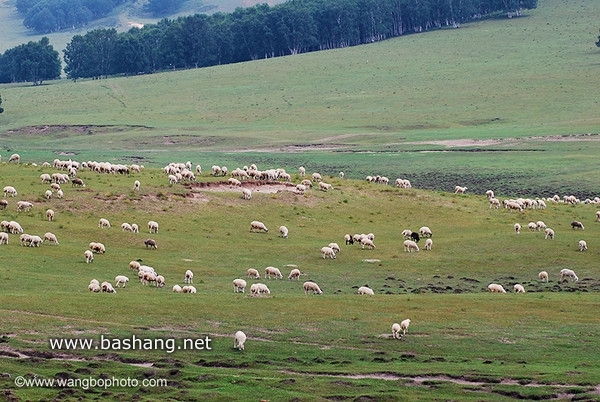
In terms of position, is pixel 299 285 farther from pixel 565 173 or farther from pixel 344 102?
pixel 344 102

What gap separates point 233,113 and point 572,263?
7402cm

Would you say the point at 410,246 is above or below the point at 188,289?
below

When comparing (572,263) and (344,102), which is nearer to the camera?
(572,263)

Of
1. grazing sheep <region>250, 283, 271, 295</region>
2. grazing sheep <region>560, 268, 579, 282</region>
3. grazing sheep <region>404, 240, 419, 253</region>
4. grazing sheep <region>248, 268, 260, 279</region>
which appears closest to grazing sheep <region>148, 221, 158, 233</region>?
grazing sheep <region>248, 268, 260, 279</region>

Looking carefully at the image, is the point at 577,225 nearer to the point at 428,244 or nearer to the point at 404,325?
the point at 428,244

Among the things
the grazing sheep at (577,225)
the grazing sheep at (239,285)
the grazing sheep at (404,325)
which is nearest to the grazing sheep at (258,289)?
the grazing sheep at (239,285)

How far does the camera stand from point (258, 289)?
33.1 metres

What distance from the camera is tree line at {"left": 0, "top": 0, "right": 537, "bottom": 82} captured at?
154 metres

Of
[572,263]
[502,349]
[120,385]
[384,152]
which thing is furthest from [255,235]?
[384,152]

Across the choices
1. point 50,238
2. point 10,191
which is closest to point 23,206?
point 10,191

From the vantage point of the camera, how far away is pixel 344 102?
115562mm

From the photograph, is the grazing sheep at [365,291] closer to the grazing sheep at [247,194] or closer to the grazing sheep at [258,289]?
the grazing sheep at [258,289]

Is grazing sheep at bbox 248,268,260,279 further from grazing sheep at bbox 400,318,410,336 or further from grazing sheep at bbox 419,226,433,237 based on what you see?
grazing sheep at bbox 419,226,433,237

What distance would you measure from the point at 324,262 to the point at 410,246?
429 centimetres
